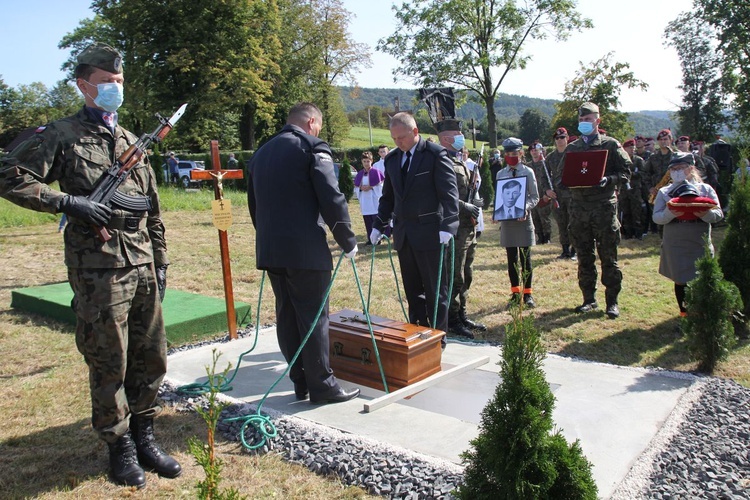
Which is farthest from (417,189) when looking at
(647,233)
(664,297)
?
(647,233)

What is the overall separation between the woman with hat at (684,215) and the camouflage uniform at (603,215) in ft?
2.00

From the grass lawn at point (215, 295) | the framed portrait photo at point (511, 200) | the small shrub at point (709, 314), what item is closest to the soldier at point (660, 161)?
the grass lawn at point (215, 295)

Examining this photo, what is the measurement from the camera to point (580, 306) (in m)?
7.27

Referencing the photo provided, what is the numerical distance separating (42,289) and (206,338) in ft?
10.0

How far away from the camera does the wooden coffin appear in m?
4.60

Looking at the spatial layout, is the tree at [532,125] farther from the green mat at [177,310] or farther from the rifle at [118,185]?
the rifle at [118,185]

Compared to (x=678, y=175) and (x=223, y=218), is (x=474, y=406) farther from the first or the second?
(x=678, y=175)

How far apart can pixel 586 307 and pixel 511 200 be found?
1.61 meters

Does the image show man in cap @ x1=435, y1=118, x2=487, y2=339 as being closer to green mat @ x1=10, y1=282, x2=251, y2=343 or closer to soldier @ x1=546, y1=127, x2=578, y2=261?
green mat @ x1=10, y1=282, x2=251, y2=343

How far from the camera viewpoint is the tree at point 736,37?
3550 centimetres

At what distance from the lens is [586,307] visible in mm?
7238

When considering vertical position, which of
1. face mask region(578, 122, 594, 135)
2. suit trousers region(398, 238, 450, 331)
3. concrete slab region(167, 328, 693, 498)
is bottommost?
concrete slab region(167, 328, 693, 498)

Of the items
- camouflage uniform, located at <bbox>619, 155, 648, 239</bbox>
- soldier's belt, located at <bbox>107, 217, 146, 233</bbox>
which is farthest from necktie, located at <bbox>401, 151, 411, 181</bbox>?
camouflage uniform, located at <bbox>619, 155, 648, 239</bbox>

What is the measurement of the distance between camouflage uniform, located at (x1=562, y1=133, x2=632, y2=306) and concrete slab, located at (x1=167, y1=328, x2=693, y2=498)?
74.9 inches
